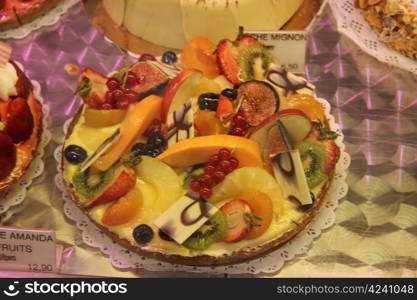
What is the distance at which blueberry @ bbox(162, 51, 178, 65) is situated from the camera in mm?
2258

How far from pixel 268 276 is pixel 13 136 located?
911 mm

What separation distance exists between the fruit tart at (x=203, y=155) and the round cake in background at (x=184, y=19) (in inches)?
7.1

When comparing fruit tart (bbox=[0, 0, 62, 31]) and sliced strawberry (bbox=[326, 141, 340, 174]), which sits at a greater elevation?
fruit tart (bbox=[0, 0, 62, 31])

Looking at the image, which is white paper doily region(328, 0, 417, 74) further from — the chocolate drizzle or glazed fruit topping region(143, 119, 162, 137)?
the chocolate drizzle

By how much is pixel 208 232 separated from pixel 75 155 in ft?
1.67

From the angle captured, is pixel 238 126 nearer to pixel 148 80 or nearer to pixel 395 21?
pixel 148 80

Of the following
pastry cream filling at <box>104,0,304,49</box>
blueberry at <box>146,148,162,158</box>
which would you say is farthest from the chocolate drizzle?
pastry cream filling at <box>104,0,304,49</box>

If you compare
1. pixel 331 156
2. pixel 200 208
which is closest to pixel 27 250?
pixel 200 208

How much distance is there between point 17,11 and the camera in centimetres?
255

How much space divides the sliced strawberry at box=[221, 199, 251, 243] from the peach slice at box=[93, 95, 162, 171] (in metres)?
0.38

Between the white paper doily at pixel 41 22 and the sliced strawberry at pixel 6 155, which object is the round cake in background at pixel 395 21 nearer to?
the white paper doily at pixel 41 22

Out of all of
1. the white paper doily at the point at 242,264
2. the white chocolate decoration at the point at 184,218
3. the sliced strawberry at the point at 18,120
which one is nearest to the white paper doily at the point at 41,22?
the sliced strawberry at the point at 18,120

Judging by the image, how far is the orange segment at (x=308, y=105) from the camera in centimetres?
205

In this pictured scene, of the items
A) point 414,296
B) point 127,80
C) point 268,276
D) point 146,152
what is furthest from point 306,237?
point 127,80
